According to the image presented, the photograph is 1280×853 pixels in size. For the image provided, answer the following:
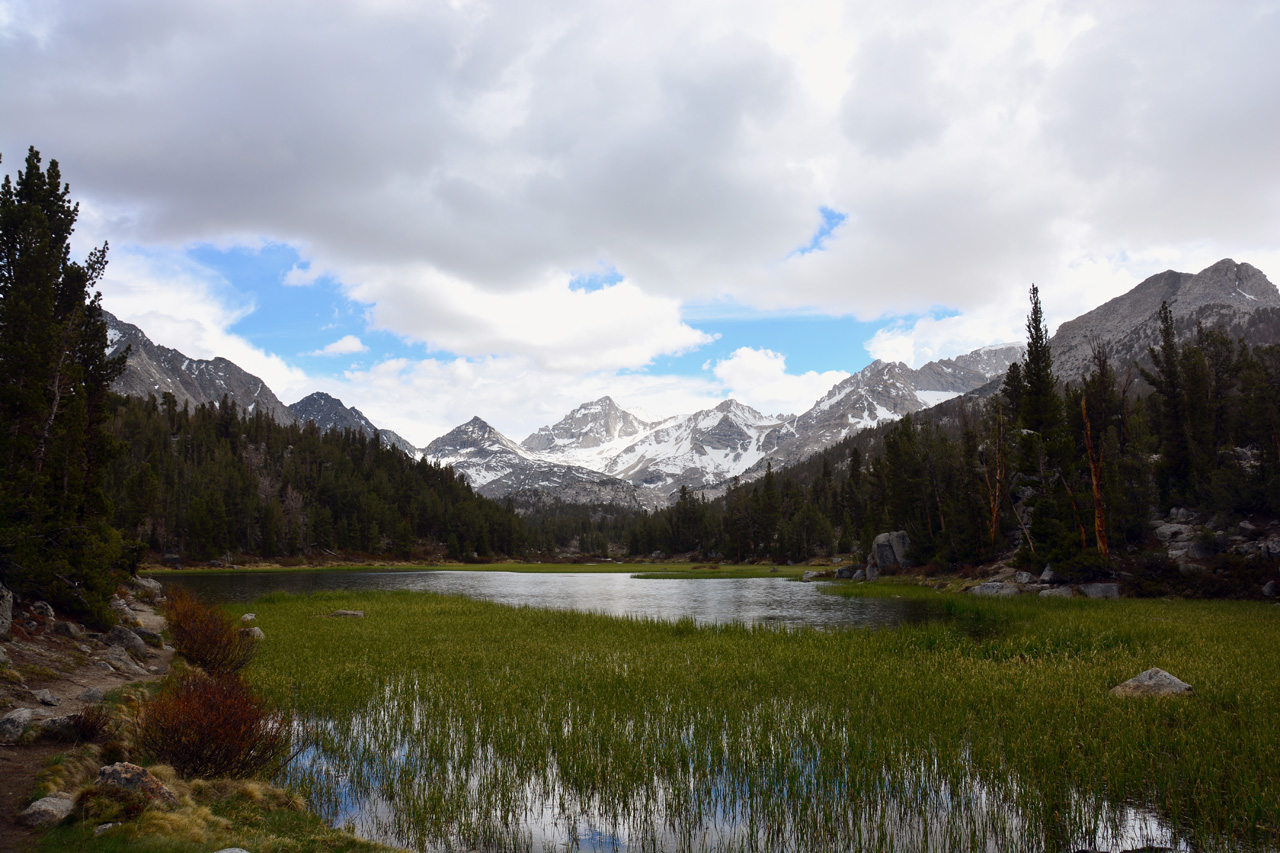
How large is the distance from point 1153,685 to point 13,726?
911 inches

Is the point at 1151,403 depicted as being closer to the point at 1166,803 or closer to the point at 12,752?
the point at 1166,803

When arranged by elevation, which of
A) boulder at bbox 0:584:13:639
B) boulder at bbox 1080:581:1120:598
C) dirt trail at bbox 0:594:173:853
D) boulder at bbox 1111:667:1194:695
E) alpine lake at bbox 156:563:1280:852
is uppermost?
boulder at bbox 0:584:13:639

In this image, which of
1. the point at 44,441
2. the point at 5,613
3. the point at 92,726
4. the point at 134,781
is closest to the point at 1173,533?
the point at 134,781

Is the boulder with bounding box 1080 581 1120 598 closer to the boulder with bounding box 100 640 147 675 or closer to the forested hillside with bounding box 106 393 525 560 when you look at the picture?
the boulder with bounding box 100 640 147 675

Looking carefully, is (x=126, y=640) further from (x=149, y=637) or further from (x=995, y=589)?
(x=995, y=589)

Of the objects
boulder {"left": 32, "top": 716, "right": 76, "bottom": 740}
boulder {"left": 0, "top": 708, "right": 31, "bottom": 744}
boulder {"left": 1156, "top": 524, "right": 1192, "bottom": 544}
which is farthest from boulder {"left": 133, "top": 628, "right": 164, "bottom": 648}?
boulder {"left": 1156, "top": 524, "right": 1192, "bottom": 544}

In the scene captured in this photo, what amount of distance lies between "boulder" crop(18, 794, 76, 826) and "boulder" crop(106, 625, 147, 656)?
1573 cm

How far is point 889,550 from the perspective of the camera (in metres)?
72.9

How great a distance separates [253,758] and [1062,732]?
1489 centimetres

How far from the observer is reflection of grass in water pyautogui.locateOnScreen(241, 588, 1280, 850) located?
9.10 m

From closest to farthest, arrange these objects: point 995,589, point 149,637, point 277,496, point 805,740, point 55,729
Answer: point 55,729, point 805,740, point 149,637, point 995,589, point 277,496

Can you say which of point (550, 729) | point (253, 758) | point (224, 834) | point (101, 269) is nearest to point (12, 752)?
point (253, 758)

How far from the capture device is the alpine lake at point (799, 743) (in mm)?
8953

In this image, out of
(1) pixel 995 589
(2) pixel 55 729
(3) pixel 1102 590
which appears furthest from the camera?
(1) pixel 995 589
